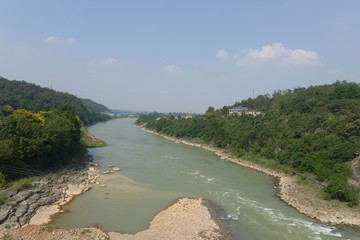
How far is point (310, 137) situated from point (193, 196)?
1360cm

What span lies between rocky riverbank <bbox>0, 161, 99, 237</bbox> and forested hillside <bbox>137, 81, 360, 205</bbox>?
52.3 ft

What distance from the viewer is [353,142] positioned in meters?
18.6

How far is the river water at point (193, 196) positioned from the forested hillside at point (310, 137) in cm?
328

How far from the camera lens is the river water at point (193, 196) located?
11.0 metres

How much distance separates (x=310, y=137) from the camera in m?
21.9

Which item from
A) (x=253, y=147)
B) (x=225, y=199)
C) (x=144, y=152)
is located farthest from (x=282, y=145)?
(x=144, y=152)

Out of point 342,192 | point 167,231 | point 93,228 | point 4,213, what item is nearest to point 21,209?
point 4,213

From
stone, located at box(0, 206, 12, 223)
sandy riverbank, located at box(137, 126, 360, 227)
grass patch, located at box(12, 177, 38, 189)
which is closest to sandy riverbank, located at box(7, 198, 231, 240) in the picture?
stone, located at box(0, 206, 12, 223)

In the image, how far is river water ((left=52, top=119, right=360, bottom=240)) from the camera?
1101cm

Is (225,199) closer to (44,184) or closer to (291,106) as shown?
(44,184)

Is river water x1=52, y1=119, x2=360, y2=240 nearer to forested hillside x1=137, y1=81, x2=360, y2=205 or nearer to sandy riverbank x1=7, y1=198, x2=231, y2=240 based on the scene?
sandy riverbank x1=7, y1=198, x2=231, y2=240

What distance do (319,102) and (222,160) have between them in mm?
16259

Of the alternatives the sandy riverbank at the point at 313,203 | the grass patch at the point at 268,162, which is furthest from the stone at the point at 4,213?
the grass patch at the point at 268,162

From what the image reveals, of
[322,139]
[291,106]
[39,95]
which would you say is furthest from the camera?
[39,95]
